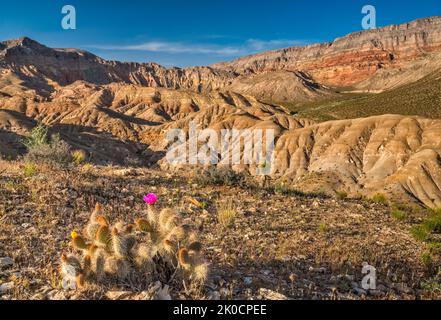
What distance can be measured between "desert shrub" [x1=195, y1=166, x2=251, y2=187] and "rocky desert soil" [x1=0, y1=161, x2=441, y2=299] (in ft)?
0.67

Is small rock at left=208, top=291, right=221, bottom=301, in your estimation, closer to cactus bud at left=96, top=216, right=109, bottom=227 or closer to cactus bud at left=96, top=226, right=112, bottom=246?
cactus bud at left=96, top=226, right=112, bottom=246

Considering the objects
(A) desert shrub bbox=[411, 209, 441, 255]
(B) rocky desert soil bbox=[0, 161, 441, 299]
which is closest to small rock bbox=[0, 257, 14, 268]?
(B) rocky desert soil bbox=[0, 161, 441, 299]

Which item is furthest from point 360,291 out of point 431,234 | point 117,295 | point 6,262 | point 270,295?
point 431,234

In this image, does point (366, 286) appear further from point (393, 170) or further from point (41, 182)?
point (393, 170)

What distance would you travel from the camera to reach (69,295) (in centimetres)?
416

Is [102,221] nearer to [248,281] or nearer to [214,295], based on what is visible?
[214,295]

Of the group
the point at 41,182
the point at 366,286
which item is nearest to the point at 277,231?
the point at 366,286

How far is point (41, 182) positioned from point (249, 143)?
277ft

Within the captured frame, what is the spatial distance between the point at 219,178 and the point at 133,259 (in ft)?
23.5

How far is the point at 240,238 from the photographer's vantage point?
23.1 ft

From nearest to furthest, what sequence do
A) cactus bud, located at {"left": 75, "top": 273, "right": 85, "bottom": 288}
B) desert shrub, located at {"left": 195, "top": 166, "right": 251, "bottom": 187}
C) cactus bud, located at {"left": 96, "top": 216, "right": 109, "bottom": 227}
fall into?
cactus bud, located at {"left": 75, "top": 273, "right": 85, "bottom": 288}
cactus bud, located at {"left": 96, "top": 216, "right": 109, "bottom": 227}
desert shrub, located at {"left": 195, "top": 166, "right": 251, "bottom": 187}

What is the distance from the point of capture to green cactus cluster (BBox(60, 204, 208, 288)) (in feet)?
14.6

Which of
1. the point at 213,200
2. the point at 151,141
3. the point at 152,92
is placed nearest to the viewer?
the point at 213,200

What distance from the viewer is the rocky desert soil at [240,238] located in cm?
484
